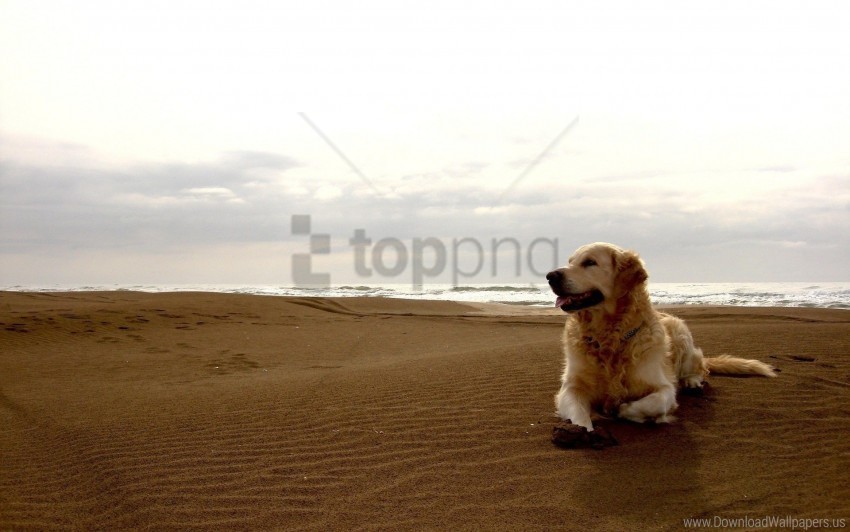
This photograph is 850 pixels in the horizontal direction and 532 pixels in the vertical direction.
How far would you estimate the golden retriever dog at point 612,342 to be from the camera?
513 cm

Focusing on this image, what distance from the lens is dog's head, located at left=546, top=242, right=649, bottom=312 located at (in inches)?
203

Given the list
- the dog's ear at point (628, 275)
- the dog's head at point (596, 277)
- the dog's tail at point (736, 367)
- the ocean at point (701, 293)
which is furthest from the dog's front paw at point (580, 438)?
the ocean at point (701, 293)

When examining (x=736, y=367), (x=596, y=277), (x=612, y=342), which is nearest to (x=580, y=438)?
(x=612, y=342)

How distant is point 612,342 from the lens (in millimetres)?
5191

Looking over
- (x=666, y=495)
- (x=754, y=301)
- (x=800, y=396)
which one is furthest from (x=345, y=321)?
(x=754, y=301)

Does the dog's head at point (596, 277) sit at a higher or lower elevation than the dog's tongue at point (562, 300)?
higher

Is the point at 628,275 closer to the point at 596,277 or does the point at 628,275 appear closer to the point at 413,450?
the point at 596,277

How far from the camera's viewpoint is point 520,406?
5.85 m

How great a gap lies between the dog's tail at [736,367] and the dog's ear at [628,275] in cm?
200

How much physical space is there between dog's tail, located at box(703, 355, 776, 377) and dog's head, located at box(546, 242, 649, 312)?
Answer: 2.05 m

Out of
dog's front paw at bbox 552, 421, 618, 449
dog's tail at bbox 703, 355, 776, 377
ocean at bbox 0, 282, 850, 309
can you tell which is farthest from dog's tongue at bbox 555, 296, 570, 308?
ocean at bbox 0, 282, 850, 309

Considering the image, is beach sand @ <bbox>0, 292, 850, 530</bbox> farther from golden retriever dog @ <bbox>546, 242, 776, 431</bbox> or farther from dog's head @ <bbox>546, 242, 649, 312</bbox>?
dog's head @ <bbox>546, 242, 649, 312</bbox>

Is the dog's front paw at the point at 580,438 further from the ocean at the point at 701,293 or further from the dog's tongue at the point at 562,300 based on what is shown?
the ocean at the point at 701,293

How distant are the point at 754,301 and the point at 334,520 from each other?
25781mm
